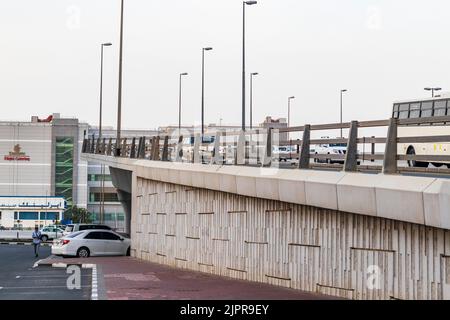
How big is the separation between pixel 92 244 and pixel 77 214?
4443 inches

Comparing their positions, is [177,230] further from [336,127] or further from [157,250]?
[336,127]

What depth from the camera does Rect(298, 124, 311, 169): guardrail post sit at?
19.5m

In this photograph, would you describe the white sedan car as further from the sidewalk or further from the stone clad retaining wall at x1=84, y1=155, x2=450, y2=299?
the sidewalk

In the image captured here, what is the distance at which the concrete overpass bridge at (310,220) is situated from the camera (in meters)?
14.6

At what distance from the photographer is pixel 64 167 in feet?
544

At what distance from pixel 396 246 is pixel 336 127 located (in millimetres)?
3581

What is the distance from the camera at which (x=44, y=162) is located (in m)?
167

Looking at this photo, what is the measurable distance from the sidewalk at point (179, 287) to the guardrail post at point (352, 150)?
8.45 feet

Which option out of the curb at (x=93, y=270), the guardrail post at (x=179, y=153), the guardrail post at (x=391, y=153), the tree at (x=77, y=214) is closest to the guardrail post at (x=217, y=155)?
the guardrail post at (x=179, y=153)

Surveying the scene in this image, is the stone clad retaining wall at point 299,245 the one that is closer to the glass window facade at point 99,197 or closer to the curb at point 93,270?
the curb at point 93,270

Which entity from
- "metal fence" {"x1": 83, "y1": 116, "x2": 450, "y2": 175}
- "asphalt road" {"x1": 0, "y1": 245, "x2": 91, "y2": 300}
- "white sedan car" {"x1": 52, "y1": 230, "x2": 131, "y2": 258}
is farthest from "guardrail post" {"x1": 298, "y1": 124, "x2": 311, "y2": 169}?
"white sedan car" {"x1": 52, "y1": 230, "x2": 131, "y2": 258}

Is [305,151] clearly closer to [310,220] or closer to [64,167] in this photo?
[310,220]

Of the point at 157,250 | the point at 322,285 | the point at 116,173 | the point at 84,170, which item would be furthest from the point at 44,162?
the point at 322,285
